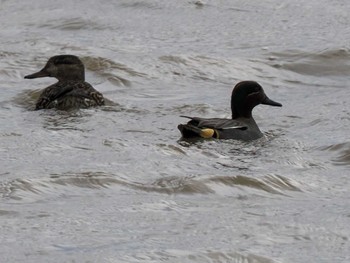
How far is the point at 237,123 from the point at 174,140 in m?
0.67

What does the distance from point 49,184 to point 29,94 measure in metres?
4.58

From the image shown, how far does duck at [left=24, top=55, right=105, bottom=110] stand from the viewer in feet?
47.8

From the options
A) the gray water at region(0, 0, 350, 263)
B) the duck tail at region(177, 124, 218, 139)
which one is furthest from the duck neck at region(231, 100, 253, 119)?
the duck tail at region(177, 124, 218, 139)

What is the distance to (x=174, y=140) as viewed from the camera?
42.6 ft

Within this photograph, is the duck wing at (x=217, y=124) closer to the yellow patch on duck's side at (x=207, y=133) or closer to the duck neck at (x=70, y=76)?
the yellow patch on duck's side at (x=207, y=133)

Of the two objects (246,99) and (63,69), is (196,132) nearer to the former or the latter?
(246,99)

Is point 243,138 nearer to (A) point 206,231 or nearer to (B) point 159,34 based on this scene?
(A) point 206,231

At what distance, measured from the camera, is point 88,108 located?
14.5 m

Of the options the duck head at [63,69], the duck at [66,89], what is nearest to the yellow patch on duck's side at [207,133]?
the duck at [66,89]

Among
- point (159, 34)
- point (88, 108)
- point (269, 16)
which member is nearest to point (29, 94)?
point (88, 108)

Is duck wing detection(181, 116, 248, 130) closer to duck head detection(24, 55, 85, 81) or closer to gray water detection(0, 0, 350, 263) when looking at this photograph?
gray water detection(0, 0, 350, 263)

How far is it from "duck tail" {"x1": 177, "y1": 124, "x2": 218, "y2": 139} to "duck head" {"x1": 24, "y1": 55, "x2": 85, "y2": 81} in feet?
9.06

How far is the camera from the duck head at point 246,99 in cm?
1374

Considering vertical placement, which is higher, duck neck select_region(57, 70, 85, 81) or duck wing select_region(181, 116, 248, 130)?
duck wing select_region(181, 116, 248, 130)
